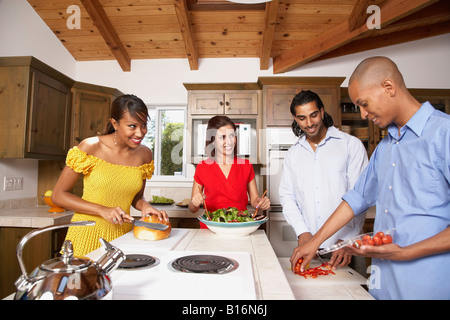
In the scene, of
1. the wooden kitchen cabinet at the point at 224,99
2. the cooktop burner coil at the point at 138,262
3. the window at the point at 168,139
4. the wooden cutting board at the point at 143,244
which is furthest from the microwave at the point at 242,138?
the cooktop burner coil at the point at 138,262

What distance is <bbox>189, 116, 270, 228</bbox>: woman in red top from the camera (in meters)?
2.06

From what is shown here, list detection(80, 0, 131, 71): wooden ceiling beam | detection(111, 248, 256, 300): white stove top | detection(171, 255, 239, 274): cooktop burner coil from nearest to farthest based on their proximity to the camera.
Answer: detection(111, 248, 256, 300): white stove top → detection(171, 255, 239, 274): cooktop burner coil → detection(80, 0, 131, 71): wooden ceiling beam

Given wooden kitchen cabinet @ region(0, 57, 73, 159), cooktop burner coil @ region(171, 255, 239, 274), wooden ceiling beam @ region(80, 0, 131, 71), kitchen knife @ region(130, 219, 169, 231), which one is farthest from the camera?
wooden ceiling beam @ region(80, 0, 131, 71)

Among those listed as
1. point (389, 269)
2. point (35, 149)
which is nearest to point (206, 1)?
point (35, 149)

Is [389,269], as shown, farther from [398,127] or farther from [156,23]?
[156,23]

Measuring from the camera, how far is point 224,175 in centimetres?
212

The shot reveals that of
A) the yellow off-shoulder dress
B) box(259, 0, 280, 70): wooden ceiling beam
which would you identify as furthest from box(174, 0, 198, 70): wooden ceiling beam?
the yellow off-shoulder dress

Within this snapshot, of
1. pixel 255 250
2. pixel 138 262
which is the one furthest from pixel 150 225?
pixel 255 250

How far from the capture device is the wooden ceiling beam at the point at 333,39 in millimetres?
2830

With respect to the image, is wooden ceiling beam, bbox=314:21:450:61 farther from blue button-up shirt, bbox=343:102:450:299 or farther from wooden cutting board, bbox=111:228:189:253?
wooden cutting board, bbox=111:228:189:253

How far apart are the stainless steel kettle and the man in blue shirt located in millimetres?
771

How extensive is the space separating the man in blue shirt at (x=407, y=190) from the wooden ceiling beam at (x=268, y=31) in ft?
7.40

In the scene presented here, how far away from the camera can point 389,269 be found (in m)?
1.07
